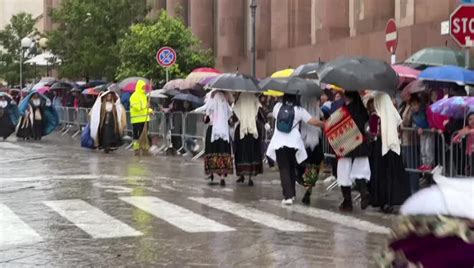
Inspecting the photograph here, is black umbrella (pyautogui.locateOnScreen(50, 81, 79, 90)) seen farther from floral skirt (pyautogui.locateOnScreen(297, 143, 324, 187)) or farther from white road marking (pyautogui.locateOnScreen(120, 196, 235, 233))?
floral skirt (pyautogui.locateOnScreen(297, 143, 324, 187))

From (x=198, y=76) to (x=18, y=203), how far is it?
12.2m

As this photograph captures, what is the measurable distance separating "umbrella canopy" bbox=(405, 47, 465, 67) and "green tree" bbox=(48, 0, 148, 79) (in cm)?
1870

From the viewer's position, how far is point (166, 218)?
409 inches

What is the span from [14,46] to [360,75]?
54.0m

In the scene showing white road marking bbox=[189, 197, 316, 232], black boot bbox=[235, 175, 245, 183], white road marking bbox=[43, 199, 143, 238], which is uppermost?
white road marking bbox=[43, 199, 143, 238]

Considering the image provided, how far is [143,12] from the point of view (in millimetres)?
34938

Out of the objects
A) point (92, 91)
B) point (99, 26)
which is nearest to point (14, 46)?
point (99, 26)

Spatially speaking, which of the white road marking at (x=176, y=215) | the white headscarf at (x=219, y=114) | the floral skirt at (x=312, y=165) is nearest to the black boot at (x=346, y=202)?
the floral skirt at (x=312, y=165)

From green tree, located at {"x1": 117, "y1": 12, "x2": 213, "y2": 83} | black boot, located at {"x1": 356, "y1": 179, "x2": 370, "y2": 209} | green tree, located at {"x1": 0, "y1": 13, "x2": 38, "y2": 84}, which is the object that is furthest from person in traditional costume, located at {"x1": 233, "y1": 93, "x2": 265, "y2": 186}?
green tree, located at {"x1": 0, "y1": 13, "x2": 38, "y2": 84}

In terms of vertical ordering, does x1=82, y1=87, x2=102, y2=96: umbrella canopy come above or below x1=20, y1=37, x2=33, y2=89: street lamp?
below

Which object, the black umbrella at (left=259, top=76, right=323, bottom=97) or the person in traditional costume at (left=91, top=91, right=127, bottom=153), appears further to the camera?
the person in traditional costume at (left=91, top=91, right=127, bottom=153)

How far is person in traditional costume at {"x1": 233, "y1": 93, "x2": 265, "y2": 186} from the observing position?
45.8 ft

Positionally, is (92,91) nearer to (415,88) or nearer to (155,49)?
(155,49)

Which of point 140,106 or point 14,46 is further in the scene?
point 14,46
